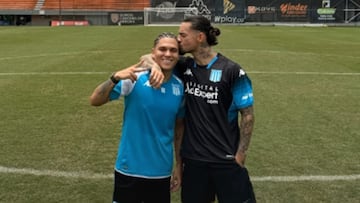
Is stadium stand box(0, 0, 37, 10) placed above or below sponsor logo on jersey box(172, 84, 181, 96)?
above

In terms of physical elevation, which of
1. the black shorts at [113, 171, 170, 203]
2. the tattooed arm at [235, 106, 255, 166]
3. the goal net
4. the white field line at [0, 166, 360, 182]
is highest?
the goal net

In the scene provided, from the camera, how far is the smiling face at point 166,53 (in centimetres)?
328

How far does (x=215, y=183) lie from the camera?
11.3 feet

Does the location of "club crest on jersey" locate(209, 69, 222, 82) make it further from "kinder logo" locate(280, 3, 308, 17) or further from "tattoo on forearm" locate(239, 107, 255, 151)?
"kinder logo" locate(280, 3, 308, 17)

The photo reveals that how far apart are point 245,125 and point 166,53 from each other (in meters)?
0.72

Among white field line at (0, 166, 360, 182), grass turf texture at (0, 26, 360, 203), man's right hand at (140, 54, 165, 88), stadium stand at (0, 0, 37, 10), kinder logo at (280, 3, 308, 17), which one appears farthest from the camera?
stadium stand at (0, 0, 37, 10)

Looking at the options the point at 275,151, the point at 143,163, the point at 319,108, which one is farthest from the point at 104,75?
the point at 143,163

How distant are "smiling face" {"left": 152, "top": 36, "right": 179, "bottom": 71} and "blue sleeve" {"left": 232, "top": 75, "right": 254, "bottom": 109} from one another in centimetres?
43

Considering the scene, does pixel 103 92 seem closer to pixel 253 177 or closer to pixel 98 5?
pixel 253 177

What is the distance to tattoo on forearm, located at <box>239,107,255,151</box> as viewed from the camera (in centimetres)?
343

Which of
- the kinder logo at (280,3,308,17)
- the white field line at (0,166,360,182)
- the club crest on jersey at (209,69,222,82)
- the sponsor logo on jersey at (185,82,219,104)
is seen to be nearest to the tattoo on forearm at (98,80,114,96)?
the sponsor logo on jersey at (185,82,219,104)

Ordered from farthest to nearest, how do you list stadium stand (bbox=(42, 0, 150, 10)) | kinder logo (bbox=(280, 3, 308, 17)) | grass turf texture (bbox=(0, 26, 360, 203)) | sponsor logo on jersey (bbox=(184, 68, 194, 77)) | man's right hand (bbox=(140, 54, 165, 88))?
stadium stand (bbox=(42, 0, 150, 10)), kinder logo (bbox=(280, 3, 308, 17)), grass turf texture (bbox=(0, 26, 360, 203)), sponsor logo on jersey (bbox=(184, 68, 194, 77)), man's right hand (bbox=(140, 54, 165, 88))

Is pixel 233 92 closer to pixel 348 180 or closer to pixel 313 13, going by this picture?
pixel 348 180

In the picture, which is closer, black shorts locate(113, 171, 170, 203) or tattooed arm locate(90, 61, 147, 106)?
tattooed arm locate(90, 61, 147, 106)
